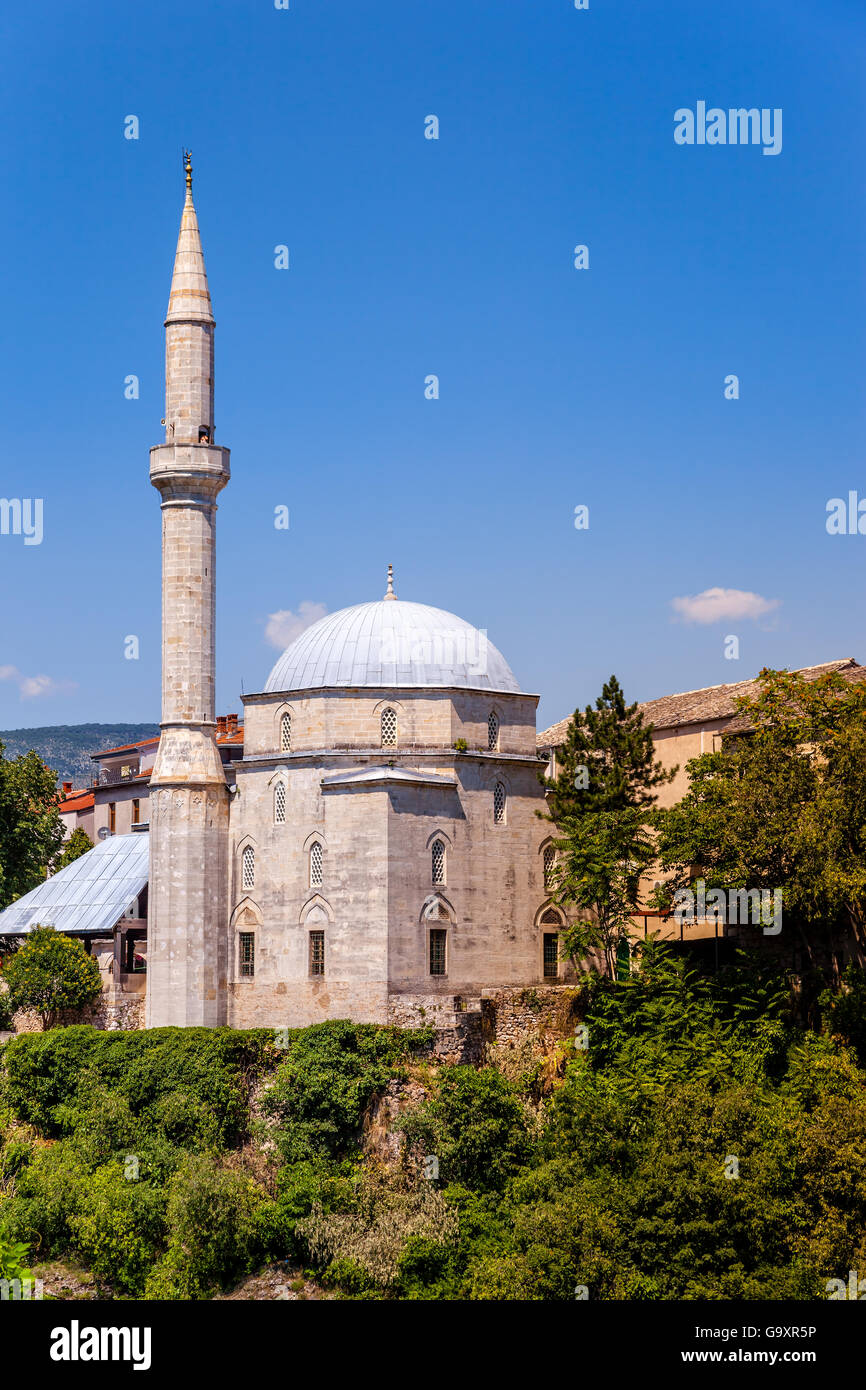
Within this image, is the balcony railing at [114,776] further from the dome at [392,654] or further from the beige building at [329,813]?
the dome at [392,654]

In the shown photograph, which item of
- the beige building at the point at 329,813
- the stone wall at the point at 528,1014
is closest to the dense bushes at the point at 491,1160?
the stone wall at the point at 528,1014

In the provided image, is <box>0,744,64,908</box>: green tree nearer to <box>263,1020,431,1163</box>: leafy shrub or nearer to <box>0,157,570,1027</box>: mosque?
<box>0,157,570,1027</box>: mosque

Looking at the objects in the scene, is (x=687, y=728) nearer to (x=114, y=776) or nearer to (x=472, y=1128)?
(x=472, y=1128)

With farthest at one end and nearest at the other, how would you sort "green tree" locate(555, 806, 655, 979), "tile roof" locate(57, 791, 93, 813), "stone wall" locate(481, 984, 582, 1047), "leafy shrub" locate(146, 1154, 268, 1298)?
"tile roof" locate(57, 791, 93, 813)
"stone wall" locate(481, 984, 582, 1047)
"green tree" locate(555, 806, 655, 979)
"leafy shrub" locate(146, 1154, 268, 1298)

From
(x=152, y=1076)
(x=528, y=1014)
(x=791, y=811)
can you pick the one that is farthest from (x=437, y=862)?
(x=791, y=811)

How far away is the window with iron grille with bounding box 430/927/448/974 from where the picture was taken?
47.0 meters

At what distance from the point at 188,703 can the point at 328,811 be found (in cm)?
603

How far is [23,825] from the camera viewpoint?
6475 cm

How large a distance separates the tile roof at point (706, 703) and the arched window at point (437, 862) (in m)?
6.87

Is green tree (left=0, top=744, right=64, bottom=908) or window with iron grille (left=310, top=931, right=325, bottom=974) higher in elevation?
green tree (left=0, top=744, right=64, bottom=908)

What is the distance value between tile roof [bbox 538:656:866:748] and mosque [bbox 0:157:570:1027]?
493 centimetres

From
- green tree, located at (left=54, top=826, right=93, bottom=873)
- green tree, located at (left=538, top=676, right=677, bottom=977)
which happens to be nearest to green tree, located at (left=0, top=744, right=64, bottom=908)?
green tree, located at (left=54, top=826, right=93, bottom=873)
